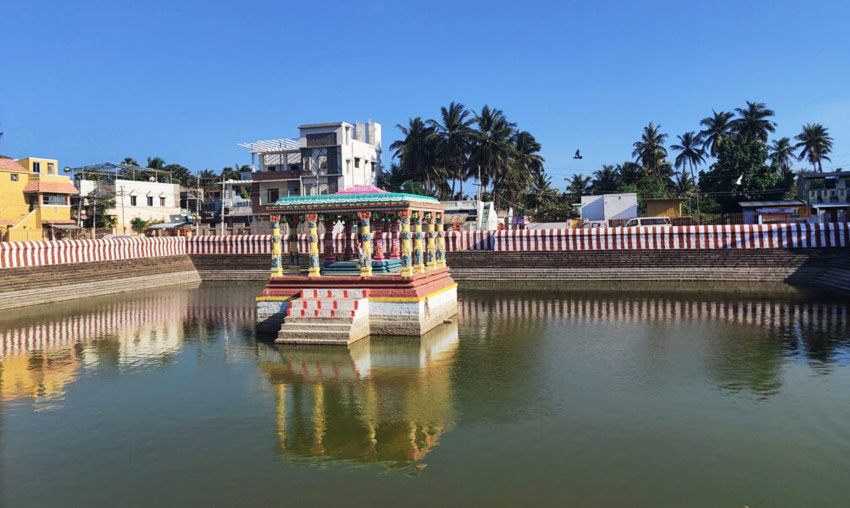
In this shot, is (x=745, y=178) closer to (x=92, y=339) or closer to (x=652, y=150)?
(x=652, y=150)

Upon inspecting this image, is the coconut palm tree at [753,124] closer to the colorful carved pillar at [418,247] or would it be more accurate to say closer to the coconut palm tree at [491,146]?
the coconut palm tree at [491,146]

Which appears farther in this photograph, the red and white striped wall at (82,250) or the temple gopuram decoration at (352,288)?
the red and white striped wall at (82,250)

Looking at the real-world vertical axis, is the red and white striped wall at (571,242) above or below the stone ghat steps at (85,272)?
above

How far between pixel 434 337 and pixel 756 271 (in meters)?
18.8

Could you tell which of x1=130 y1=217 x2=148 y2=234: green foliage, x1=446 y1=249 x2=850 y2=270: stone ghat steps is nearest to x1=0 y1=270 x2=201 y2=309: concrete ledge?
x1=446 y1=249 x2=850 y2=270: stone ghat steps

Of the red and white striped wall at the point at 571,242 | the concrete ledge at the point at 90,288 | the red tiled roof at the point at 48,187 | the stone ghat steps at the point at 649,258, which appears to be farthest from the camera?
the red tiled roof at the point at 48,187

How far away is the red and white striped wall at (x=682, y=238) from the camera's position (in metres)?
28.0

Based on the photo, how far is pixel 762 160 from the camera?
54.6 m

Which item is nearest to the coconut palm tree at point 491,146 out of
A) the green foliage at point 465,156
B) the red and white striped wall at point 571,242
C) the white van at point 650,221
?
the green foliage at point 465,156

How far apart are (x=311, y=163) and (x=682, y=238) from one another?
1492 inches

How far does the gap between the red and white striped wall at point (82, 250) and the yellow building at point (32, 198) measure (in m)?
15.5

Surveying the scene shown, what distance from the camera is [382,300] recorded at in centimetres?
1722

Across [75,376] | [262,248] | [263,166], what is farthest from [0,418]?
[263,166]

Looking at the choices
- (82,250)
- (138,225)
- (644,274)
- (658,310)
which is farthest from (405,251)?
(138,225)
